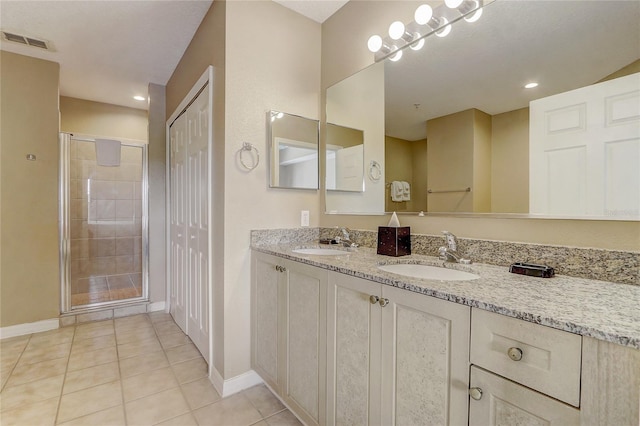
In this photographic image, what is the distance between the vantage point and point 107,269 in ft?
12.3

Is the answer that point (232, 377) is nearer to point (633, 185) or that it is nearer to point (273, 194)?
point (273, 194)

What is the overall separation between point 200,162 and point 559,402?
7.37ft

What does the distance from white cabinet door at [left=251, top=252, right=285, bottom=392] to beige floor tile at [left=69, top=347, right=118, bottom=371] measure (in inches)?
48.8

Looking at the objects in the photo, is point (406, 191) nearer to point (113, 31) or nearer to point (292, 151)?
point (292, 151)

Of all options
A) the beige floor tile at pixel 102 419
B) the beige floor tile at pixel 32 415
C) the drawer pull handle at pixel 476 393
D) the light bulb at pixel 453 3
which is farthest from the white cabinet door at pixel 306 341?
the light bulb at pixel 453 3

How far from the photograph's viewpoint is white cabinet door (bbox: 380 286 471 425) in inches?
32.2

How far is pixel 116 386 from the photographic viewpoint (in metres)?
1.84

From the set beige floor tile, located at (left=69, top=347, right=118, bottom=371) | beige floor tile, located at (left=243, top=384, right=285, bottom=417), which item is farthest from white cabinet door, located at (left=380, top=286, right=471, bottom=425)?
beige floor tile, located at (left=69, top=347, right=118, bottom=371)

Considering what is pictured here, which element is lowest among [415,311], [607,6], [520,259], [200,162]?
[415,311]

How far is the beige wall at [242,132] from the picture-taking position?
178 cm

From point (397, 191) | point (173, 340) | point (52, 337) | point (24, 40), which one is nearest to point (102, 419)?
point (173, 340)

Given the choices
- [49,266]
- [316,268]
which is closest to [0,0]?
[49,266]

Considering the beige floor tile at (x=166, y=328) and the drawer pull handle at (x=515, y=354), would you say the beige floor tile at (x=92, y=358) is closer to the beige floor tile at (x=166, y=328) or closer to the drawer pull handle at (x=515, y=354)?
the beige floor tile at (x=166, y=328)

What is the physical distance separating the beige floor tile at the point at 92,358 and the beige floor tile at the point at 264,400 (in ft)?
3.86
